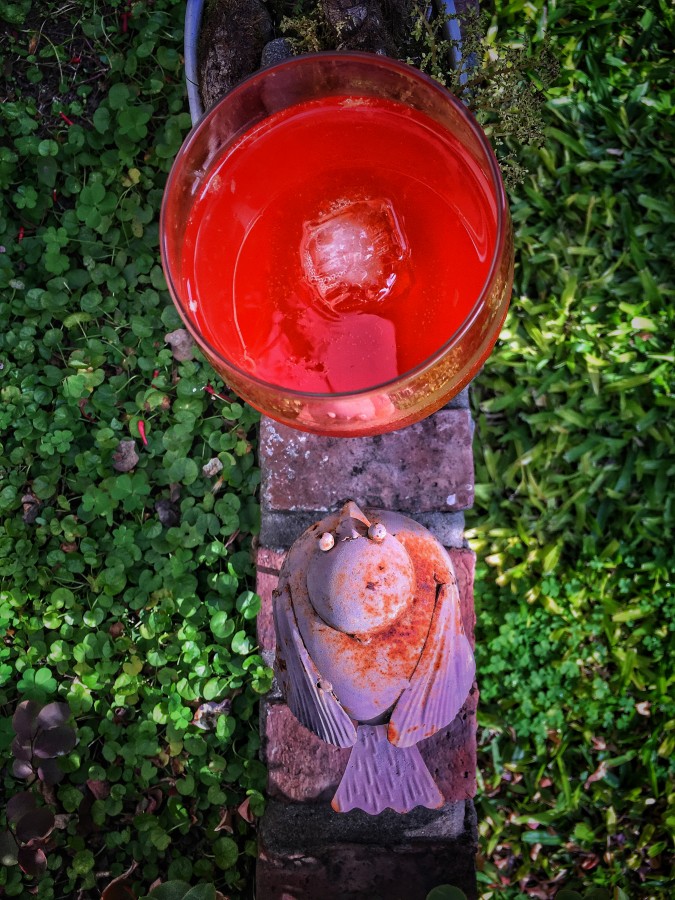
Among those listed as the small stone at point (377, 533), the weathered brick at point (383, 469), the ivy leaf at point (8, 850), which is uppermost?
the small stone at point (377, 533)

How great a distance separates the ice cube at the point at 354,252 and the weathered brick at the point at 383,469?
85cm

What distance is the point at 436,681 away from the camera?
1.71 meters

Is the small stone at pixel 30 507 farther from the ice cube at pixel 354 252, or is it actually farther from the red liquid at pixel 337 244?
the ice cube at pixel 354 252

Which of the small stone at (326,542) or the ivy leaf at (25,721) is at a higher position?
the small stone at (326,542)

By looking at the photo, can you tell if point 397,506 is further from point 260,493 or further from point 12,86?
point 12,86

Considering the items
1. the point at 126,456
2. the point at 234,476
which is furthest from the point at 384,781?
the point at 126,456

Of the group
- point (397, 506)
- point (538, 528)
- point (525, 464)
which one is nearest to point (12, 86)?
point (397, 506)

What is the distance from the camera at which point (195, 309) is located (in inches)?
55.1

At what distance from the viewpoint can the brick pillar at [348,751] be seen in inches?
88.1

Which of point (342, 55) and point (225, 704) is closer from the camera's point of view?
point (342, 55)

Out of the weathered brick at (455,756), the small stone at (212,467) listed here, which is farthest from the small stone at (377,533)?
the small stone at (212,467)

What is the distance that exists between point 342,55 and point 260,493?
54.5 inches

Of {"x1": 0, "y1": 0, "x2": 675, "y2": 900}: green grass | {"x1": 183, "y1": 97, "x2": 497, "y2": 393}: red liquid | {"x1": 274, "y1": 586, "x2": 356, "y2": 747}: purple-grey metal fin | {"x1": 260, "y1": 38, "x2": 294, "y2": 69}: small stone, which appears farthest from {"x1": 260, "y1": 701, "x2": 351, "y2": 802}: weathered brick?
{"x1": 260, "y1": 38, "x2": 294, "y2": 69}: small stone

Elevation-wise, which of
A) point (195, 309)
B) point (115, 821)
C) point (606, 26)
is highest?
point (606, 26)
